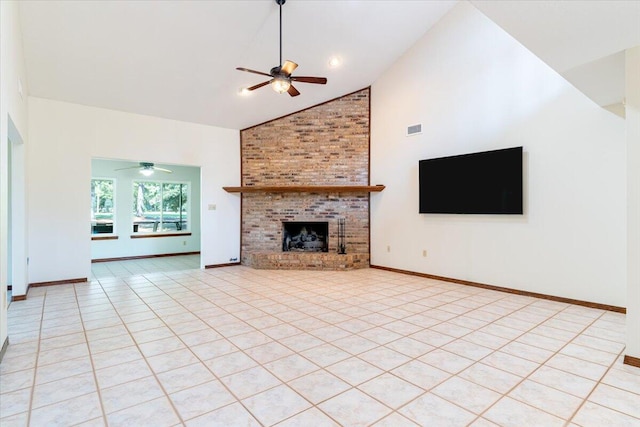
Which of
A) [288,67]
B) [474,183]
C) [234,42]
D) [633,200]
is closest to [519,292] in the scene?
[474,183]

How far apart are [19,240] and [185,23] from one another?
3765 mm

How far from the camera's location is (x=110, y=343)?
9.71ft

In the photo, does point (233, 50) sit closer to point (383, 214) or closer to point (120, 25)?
point (120, 25)

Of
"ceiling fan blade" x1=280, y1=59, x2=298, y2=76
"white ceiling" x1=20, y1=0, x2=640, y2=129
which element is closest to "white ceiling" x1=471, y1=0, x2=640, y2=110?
"white ceiling" x1=20, y1=0, x2=640, y2=129

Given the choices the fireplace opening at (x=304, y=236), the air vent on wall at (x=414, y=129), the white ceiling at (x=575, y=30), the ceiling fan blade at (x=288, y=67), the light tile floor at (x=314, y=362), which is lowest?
the light tile floor at (x=314, y=362)

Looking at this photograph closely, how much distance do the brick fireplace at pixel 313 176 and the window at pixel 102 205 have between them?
3836 mm

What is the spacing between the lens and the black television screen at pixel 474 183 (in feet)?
15.1

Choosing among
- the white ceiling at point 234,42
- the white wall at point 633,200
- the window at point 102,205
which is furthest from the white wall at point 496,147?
the window at point 102,205

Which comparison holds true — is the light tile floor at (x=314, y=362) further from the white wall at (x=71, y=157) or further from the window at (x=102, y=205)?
the window at (x=102, y=205)

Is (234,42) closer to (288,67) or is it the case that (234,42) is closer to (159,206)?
(288,67)

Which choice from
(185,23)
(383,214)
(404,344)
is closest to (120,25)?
(185,23)

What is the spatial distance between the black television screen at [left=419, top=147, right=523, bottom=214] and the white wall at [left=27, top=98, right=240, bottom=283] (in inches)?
187

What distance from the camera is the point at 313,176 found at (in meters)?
6.90

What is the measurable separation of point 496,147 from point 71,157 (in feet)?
22.2
